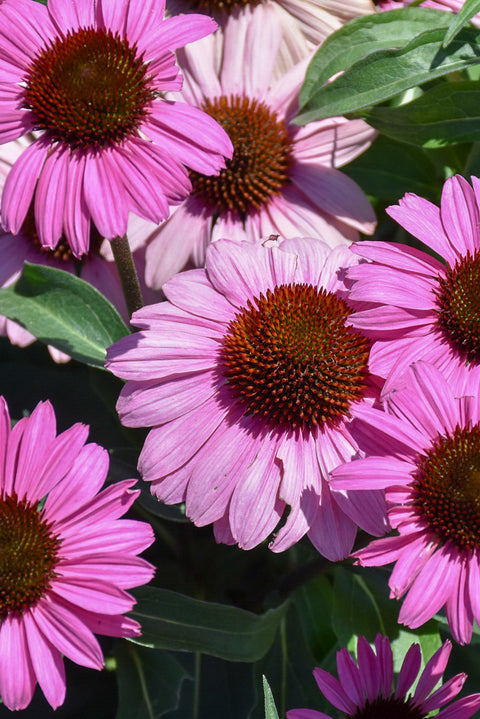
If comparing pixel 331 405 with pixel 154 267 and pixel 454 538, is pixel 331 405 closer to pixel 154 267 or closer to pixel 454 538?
pixel 454 538

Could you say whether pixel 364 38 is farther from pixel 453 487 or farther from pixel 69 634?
pixel 69 634

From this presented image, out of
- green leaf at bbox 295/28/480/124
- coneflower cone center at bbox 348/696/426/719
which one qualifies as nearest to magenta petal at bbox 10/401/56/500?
coneflower cone center at bbox 348/696/426/719

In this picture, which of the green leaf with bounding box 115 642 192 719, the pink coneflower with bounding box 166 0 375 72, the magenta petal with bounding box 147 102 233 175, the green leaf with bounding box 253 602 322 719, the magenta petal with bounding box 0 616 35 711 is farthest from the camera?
the pink coneflower with bounding box 166 0 375 72

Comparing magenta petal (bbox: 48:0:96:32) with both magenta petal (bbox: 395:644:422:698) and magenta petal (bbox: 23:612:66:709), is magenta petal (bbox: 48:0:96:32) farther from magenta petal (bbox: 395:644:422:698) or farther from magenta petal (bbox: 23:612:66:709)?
magenta petal (bbox: 395:644:422:698)

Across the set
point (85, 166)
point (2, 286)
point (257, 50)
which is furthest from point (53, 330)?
point (257, 50)

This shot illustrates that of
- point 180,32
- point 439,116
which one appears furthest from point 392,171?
point 180,32

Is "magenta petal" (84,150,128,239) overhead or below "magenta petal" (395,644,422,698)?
overhead
